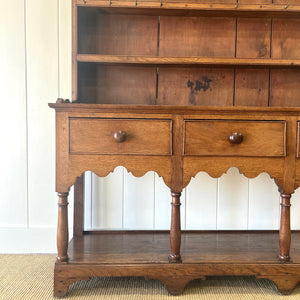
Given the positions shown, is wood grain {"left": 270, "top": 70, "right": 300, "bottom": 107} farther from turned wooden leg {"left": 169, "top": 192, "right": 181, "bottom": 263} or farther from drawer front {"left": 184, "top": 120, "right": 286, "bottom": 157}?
turned wooden leg {"left": 169, "top": 192, "right": 181, "bottom": 263}

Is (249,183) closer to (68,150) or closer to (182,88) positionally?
(182,88)

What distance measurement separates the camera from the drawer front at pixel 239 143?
112 cm

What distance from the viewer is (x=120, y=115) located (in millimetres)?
1112

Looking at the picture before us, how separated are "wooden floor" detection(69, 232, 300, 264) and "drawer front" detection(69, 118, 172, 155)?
428 mm

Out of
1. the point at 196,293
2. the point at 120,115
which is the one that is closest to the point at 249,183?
the point at 196,293

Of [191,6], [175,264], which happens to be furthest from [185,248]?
[191,6]

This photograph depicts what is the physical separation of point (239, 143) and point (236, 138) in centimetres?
3

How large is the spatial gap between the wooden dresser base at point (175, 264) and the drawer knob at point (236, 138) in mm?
474

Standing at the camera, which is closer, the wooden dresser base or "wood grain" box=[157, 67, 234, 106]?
the wooden dresser base

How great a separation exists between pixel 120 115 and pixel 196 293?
760mm

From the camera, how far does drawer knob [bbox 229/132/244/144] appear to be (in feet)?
3.61

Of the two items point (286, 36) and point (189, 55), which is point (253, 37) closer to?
point (286, 36)

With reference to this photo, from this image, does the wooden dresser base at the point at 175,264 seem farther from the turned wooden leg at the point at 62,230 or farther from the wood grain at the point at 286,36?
the wood grain at the point at 286,36

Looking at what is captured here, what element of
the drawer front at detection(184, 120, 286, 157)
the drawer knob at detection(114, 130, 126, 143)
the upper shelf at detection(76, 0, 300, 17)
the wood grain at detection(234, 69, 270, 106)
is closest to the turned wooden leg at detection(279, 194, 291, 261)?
the drawer front at detection(184, 120, 286, 157)
